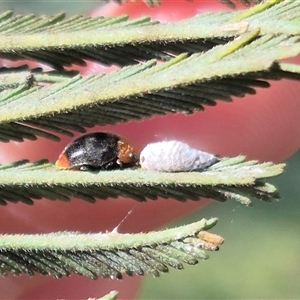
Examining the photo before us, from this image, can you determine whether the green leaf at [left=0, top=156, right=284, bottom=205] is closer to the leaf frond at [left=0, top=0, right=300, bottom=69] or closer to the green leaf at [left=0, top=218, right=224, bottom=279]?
the green leaf at [left=0, top=218, right=224, bottom=279]

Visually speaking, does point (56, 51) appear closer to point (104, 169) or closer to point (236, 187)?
point (104, 169)

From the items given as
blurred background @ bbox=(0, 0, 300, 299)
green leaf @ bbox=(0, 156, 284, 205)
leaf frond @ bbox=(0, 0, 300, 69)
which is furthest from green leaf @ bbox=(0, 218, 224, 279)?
blurred background @ bbox=(0, 0, 300, 299)

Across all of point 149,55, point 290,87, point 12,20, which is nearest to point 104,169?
point 149,55

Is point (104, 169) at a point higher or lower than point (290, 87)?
lower

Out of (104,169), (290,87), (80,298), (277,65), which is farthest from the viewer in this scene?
(80,298)

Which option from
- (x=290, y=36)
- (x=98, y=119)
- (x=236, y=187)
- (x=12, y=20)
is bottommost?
(x=236, y=187)

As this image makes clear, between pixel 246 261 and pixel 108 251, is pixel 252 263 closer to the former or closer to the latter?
pixel 246 261
